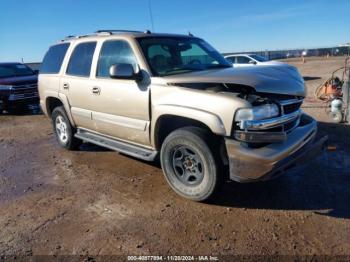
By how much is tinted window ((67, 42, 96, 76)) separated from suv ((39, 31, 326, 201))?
17 millimetres

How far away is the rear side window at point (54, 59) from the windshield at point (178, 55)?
227cm

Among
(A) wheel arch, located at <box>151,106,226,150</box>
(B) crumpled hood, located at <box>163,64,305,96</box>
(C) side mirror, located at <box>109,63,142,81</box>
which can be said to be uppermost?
(C) side mirror, located at <box>109,63,142,81</box>

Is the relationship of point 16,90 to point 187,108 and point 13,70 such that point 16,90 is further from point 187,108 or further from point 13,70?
point 187,108

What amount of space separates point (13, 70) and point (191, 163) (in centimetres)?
1152

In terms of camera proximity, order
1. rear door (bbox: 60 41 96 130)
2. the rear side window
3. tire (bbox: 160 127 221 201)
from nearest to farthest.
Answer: tire (bbox: 160 127 221 201), rear door (bbox: 60 41 96 130), the rear side window

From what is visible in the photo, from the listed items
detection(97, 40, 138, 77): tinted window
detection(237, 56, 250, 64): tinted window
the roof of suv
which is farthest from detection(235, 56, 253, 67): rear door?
detection(97, 40, 138, 77): tinted window

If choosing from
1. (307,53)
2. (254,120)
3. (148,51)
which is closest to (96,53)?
(148,51)

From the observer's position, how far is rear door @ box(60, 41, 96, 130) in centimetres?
552

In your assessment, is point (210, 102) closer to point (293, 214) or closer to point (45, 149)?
point (293, 214)

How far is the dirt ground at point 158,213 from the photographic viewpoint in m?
3.32

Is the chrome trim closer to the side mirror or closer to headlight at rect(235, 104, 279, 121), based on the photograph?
headlight at rect(235, 104, 279, 121)

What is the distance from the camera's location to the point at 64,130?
672 cm

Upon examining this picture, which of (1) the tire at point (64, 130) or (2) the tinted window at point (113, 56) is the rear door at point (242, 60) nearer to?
(1) the tire at point (64, 130)

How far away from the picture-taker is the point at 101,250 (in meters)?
3.31
